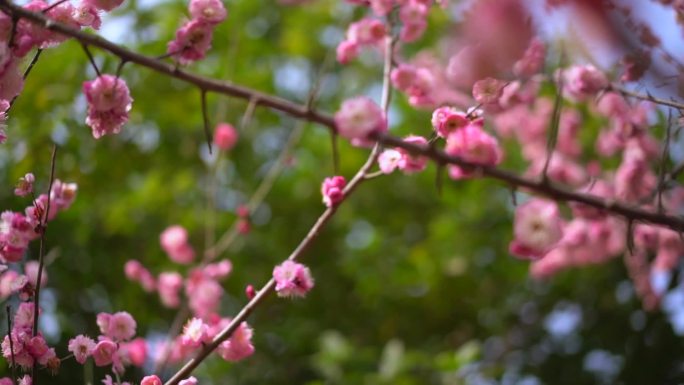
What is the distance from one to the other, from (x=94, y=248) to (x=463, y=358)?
1.52 m

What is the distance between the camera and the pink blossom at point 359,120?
0.93m

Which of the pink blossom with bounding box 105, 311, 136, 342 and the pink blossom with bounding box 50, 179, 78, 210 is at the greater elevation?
the pink blossom with bounding box 50, 179, 78, 210

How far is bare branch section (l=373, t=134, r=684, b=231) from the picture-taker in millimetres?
863

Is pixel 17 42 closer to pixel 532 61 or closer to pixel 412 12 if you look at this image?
pixel 412 12

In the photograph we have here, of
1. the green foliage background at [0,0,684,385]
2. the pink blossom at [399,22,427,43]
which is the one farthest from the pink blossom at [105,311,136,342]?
the green foliage background at [0,0,684,385]

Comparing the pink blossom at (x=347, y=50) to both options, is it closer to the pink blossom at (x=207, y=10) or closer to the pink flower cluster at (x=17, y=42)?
the pink blossom at (x=207, y=10)

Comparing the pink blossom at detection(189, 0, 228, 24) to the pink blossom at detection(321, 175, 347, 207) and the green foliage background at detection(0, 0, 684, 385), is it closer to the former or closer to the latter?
the pink blossom at detection(321, 175, 347, 207)

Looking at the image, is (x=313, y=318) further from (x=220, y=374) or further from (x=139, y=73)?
(x=139, y=73)

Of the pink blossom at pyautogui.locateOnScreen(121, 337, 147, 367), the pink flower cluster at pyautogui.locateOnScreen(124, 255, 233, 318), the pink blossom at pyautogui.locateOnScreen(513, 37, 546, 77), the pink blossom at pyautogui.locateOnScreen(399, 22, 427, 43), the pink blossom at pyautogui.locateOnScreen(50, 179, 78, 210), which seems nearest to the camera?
the pink blossom at pyautogui.locateOnScreen(50, 179, 78, 210)

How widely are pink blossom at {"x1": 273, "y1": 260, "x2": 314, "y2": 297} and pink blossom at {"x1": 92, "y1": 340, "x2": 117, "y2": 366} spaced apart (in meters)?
0.30

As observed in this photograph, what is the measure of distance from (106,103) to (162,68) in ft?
0.68

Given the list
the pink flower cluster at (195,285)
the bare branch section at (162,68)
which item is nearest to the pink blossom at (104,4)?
the bare branch section at (162,68)

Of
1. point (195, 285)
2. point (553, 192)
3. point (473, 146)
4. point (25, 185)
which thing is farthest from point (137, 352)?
point (553, 192)

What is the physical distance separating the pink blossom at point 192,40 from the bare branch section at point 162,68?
0.32 meters
